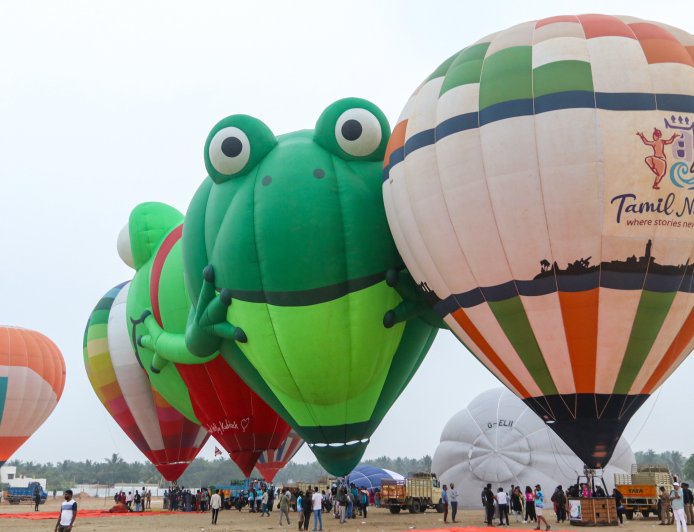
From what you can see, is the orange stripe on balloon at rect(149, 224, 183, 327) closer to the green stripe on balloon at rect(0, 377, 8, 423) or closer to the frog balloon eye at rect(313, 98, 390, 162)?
the frog balloon eye at rect(313, 98, 390, 162)

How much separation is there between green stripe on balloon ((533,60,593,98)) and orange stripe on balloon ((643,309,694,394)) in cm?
370

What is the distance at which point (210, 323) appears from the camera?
48.6 feet

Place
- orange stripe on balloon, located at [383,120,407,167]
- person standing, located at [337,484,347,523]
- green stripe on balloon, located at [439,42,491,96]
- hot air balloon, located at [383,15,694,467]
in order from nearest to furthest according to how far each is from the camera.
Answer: hot air balloon, located at [383,15,694,467] < green stripe on balloon, located at [439,42,491,96] < orange stripe on balloon, located at [383,120,407,167] < person standing, located at [337,484,347,523]

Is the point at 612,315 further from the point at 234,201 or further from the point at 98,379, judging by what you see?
the point at 98,379

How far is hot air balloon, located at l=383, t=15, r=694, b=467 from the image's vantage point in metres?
10.8

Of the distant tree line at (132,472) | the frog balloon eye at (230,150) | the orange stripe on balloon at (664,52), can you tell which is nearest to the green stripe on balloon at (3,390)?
the frog balloon eye at (230,150)

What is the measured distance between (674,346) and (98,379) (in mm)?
16890

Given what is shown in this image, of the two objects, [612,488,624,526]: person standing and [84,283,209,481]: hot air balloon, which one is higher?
[84,283,209,481]: hot air balloon

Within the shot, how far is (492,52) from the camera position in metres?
12.2

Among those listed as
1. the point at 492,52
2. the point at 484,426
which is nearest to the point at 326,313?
the point at 492,52

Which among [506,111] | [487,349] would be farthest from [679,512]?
[506,111]

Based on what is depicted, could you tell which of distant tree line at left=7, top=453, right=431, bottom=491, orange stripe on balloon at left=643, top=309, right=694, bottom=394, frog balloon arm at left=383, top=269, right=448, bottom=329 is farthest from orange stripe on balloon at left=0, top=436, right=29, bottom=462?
distant tree line at left=7, top=453, right=431, bottom=491

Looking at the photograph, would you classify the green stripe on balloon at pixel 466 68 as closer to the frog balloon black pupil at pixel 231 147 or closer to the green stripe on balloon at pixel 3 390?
the frog balloon black pupil at pixel 231 147

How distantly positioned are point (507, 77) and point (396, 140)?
233 centimetres
